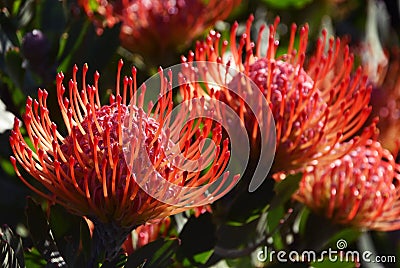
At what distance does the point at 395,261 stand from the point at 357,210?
423 millimetres

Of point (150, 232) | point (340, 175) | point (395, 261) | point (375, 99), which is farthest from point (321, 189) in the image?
point (375, 99)

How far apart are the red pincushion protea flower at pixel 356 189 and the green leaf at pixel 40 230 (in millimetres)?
464

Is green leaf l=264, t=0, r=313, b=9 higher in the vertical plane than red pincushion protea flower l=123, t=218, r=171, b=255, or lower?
higher

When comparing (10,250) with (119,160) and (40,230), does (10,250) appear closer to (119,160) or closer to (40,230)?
(40,230)

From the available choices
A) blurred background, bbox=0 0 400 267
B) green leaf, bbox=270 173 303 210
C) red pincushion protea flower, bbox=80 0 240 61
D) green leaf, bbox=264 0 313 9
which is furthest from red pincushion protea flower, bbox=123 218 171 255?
green leaf, bbox=264 0 313 9

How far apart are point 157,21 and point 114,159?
1.84ft

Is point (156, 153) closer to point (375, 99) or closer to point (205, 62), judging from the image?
point (205, 62)

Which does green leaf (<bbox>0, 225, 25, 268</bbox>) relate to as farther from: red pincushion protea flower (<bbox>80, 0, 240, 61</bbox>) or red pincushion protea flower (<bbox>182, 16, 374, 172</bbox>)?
red pincushion protea flower (<bbox>80, 0, 240, 61</bbox>)

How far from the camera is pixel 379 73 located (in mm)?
1880

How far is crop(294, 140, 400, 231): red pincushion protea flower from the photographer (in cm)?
124

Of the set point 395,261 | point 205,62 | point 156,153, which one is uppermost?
point 205,62

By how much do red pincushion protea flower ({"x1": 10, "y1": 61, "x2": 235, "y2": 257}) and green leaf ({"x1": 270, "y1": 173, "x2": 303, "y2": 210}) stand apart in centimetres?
24

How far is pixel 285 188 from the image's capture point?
114 cm

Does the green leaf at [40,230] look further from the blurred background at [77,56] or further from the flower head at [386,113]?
the flower head at [386,113]
